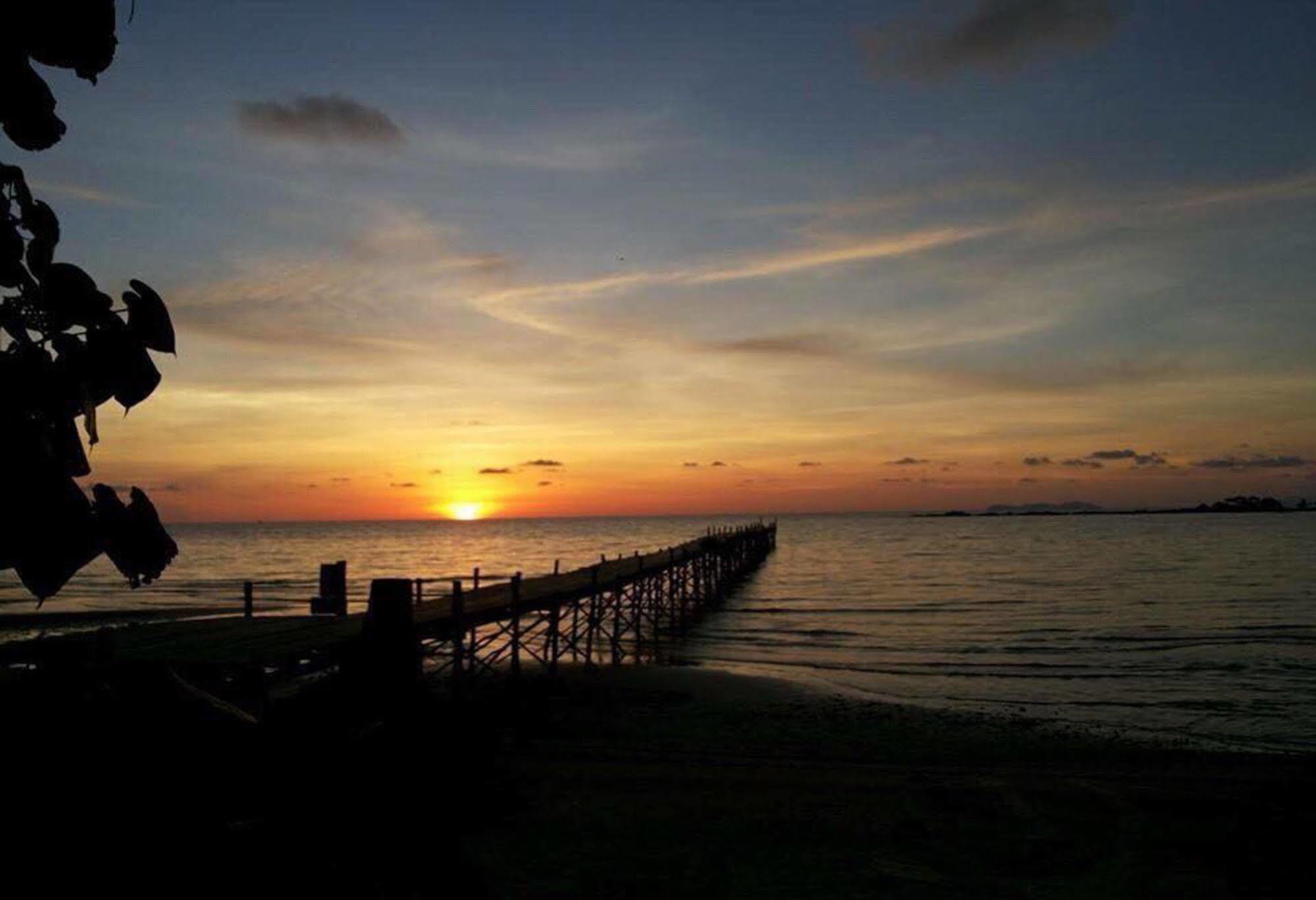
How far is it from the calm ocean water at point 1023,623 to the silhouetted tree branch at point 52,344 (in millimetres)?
20895

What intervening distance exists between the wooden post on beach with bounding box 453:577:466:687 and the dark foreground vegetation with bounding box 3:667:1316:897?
640mm

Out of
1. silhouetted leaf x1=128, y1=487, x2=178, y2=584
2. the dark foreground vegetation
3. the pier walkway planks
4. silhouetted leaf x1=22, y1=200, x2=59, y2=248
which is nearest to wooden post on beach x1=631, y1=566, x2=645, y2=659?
the pier walkway planks

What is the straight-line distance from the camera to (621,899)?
9719 mm

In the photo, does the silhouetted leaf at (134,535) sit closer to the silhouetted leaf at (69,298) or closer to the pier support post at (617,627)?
the silhouetted leaf at (69,298)

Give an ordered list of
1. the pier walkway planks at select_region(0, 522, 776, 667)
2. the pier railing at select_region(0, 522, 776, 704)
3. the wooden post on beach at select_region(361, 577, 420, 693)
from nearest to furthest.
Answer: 1. the pier railing at select_region(0, 522, 776, 704)
2. the wooden post on beach at select_region(361, 577, 420, 693)
3. the pier walkway planks at select_region(0, 522, 776, 667)

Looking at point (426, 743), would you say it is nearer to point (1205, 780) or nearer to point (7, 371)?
point (7, 371)

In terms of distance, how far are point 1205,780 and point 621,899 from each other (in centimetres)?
1014

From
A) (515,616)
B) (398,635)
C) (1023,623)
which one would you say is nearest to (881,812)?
(398,635)

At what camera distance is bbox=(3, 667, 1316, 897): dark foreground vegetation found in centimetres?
190

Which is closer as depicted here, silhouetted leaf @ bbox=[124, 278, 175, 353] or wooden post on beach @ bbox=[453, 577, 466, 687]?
silhouetted leaf @ bbox=[124, 278, 175, 353]

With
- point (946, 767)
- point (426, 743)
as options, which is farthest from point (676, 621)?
point (426, 743)

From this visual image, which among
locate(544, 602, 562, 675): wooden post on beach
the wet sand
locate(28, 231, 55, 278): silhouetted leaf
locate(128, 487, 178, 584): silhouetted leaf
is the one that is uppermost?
locate(28, 231, 55, 278): silhouetted leaf

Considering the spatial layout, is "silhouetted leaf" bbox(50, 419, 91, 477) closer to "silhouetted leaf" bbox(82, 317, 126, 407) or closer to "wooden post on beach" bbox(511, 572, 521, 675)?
"silhouetted leaf" bbox(82, 317, 126, 407)

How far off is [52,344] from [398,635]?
7.30m
